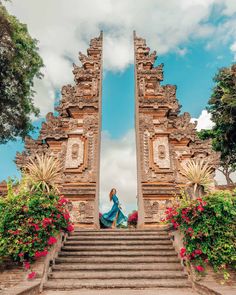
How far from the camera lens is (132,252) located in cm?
665

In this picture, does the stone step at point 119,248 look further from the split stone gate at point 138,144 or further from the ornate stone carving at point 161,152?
the ornate stone carving at point 161,152

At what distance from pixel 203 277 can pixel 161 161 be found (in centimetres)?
694

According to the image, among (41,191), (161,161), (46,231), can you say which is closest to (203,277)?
(46,231)

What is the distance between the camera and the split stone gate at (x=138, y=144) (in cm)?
1102

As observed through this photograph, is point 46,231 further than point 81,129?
No

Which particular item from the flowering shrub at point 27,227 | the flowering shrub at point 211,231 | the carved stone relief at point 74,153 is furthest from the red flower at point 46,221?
the carved stone relief at point 74,153

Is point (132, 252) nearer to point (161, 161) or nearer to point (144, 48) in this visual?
point (161, 161)

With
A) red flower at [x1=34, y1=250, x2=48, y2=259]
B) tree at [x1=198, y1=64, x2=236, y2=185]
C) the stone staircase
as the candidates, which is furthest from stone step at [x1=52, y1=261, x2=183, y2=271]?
tree at [x1=198, y1=64, x2=236, y2=185]

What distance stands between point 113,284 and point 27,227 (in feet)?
6.85

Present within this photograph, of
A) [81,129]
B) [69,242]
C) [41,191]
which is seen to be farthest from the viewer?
[81,129]

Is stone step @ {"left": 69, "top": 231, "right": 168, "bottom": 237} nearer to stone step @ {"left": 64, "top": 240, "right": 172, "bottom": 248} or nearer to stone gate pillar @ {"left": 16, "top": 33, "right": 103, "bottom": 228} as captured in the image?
stone step @ {"left": 64, "top": 240, "right": 172, "bottom": 248}

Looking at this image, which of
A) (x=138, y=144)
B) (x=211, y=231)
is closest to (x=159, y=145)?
(x=138, y=144)

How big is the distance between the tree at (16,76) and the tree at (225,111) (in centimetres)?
1089

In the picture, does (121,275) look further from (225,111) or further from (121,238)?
(225,111)
